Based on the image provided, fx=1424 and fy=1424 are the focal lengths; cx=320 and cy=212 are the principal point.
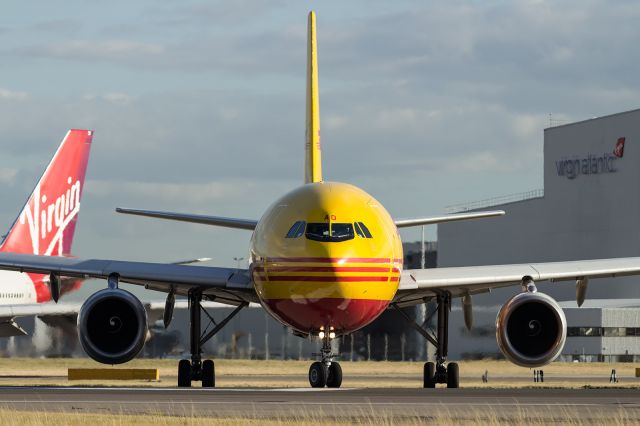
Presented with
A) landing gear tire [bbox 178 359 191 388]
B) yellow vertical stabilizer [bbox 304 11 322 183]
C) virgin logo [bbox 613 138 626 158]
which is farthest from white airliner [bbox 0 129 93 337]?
virgin logo [bbox 613 138 626 158]

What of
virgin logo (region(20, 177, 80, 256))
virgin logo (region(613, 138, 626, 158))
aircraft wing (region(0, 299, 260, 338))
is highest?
virgin logo (region(613, 138, 626, 158))

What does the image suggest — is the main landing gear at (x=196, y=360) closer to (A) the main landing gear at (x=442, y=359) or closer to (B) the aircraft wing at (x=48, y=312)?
(A) the main landing gear at (x=442, y=359)

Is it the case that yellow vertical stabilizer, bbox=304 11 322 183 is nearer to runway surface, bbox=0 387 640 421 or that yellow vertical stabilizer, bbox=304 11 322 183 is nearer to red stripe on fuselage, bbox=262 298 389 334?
red stripe on fuselage, bbox=262 298 389 334

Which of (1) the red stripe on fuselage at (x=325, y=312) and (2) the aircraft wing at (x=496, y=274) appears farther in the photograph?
(2) the aircraft wing at (x=496, y=274)

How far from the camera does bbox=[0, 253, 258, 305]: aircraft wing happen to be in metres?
31.9

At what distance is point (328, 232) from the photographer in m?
28.9

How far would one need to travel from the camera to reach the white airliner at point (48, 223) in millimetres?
55750

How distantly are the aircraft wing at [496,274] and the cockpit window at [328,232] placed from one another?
11.2 feet

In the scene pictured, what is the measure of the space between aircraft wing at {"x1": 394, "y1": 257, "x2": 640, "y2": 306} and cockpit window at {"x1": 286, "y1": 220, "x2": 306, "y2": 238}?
3762 mm

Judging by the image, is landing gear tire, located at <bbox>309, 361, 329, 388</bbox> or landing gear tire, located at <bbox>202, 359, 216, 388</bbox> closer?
landing gear tire, located at <bbox>309, 361, 329, 388</bbox>

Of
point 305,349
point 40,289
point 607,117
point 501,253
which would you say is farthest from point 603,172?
point 40,289

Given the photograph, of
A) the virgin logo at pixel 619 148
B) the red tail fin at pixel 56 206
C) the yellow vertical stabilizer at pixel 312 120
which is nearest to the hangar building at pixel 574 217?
the virgin logo at pixel 619 148

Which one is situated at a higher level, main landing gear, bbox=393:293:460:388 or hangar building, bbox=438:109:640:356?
hangar building, bbox=438:109:640:356

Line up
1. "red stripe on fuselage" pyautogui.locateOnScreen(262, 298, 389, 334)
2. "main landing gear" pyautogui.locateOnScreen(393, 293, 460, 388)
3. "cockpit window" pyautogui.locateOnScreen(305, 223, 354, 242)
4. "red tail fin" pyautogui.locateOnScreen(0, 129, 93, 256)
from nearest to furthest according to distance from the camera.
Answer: "cockpit window" pyautogui.locateOnScreen(305, 223, 354, 242) < "red stripe on fuselage" pyautogui.locateOnScreen(262, 298, 389, 334) < "main landing gear" pyautogui.locateOnScreen(393, 293, 460, 388) < "red tail fin" pyautogui.locateOnScreen(0, 129, 93, 256)
